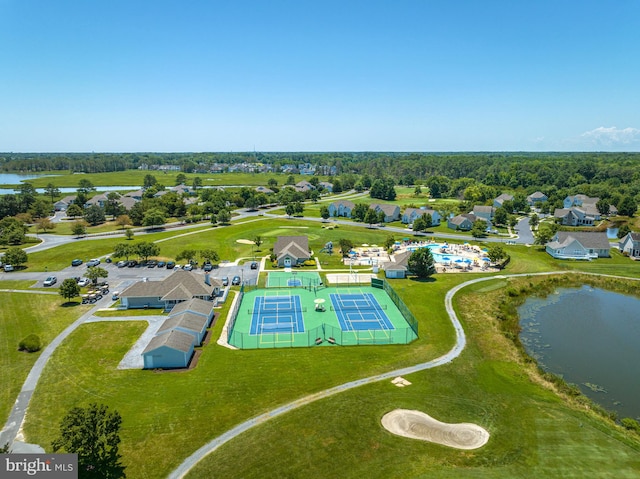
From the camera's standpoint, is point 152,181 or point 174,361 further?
point 152,181

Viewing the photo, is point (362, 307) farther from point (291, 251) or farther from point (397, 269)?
point (291, 251)

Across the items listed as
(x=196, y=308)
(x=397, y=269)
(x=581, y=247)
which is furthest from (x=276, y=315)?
(x=581, y=247)

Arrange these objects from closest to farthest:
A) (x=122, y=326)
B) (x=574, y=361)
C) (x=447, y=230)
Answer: (x=574, y=361) → (x=122, y=326) → (x=447, y=230)

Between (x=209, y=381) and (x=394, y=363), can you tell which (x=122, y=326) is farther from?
(x=394, y=363)

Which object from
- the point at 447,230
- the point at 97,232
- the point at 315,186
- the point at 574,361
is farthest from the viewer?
the point at 315,186

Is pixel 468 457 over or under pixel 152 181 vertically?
under

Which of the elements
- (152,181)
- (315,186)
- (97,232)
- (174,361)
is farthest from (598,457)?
(152,181)

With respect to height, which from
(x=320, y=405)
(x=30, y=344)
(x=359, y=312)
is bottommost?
(x=320, y=405)
